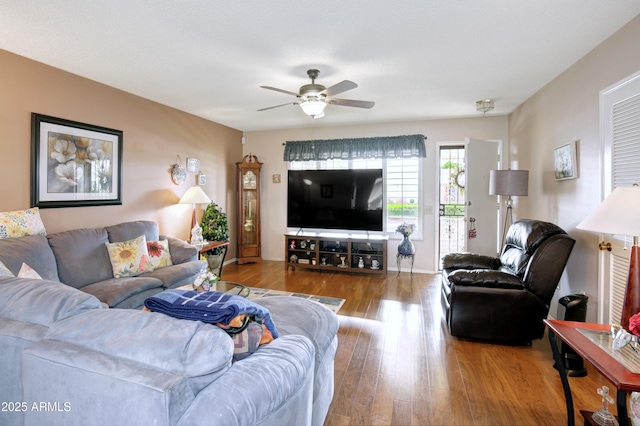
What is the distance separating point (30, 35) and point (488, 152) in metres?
5.31

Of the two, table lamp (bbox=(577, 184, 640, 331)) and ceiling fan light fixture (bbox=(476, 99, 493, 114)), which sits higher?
ceiling fan light fixture (bbox=(476, 99, 493, 114))

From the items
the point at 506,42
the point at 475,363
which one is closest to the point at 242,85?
the point at 506,42

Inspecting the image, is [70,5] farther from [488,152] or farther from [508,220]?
[508,220]

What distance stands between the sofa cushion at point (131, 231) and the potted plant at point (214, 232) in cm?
107

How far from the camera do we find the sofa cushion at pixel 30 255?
2414mm

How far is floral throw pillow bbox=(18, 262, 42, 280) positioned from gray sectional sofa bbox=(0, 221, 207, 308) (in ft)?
0.21

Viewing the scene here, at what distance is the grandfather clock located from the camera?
5.85m

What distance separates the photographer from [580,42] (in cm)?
257

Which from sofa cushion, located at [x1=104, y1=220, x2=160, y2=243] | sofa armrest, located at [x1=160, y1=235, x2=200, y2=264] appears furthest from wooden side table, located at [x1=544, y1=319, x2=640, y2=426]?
sofa cushion, located at [x1=104, y1=220, x2=160, y2=243]

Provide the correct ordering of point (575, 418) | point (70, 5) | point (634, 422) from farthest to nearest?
point (70, 5) < point (575, 418) < point (634, 422)

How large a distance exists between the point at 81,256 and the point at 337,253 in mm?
3472

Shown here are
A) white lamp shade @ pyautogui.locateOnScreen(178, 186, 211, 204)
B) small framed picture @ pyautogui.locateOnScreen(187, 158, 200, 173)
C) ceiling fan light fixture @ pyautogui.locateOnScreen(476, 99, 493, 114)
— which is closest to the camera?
ceiling fan light fixture @ pyautogui.locateOnScreen(476, 99, 493, 114)

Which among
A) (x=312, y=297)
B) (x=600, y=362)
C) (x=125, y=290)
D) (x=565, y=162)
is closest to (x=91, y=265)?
(x=125, y=290)

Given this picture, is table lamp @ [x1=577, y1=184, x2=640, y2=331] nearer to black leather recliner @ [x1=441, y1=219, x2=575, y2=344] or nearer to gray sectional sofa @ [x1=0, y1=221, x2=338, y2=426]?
black leather recliner @ [x1=441, y1=219, x2=575, y2=344]
